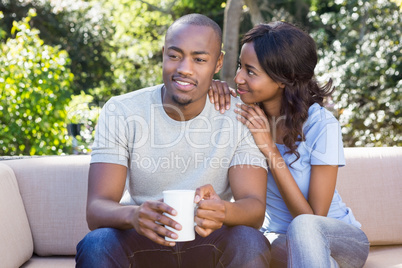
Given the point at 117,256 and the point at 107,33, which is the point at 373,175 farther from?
the point at 107,33

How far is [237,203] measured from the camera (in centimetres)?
239

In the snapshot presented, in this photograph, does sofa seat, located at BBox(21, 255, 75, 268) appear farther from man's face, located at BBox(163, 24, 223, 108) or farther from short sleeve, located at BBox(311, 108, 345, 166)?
short sleeve, located at BBox(311, 108, 345, 166)

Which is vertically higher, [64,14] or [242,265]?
[64,14]

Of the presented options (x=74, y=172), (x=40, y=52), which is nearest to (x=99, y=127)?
(x=74, y=172)

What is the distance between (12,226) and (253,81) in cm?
150

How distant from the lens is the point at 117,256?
7.43ft

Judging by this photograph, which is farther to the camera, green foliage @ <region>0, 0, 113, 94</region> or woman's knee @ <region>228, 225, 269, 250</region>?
green foliage @ <region>0, 0, 113, 94</region>

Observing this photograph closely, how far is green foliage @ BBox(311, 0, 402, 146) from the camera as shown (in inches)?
291

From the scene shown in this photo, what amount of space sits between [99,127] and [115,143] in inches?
4.8

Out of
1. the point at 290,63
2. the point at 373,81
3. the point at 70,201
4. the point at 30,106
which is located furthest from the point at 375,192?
the point at 373,81

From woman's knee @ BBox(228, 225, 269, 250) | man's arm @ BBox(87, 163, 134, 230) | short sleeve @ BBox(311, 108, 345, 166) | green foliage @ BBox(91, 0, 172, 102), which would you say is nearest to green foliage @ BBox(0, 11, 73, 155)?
man's arm @ BBox(87, 163, 134, 230)

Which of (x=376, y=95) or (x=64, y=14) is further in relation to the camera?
(x=64, y=14)

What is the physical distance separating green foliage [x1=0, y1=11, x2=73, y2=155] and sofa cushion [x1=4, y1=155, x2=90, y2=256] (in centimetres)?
207

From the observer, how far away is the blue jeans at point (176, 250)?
223 cm
